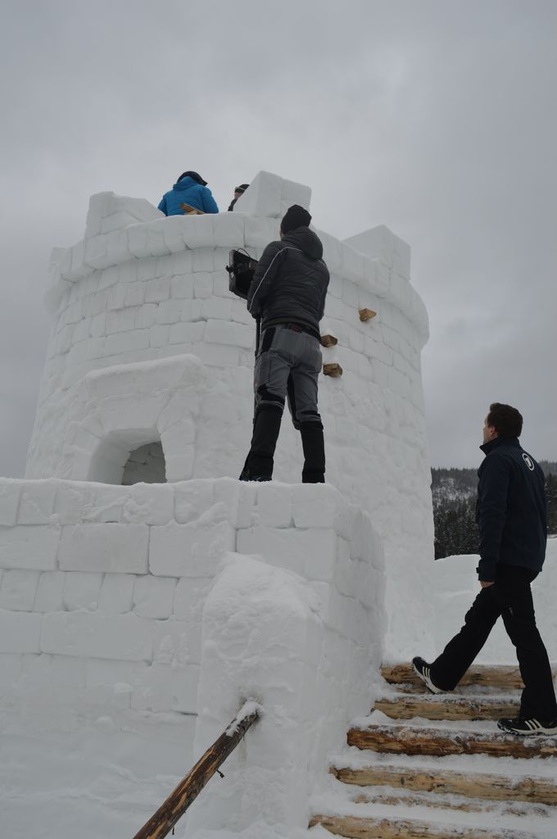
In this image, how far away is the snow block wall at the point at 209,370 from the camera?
19.4 feet

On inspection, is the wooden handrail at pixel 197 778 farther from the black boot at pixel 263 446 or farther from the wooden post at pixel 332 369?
the wooden post at pixel 332 369

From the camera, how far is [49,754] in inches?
144

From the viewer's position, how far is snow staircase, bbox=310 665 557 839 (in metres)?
2.77

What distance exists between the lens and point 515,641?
3.40m

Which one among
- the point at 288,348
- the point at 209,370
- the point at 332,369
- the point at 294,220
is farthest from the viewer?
the point at 332,369

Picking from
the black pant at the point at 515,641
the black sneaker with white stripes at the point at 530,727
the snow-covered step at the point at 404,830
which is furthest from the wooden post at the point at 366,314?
the snow-covered step at the point at 404,830

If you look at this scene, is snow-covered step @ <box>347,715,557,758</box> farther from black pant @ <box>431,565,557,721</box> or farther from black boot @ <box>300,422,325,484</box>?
black boot @ <box>300,422,325,484</box>

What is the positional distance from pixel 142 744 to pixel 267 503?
55.6 inches

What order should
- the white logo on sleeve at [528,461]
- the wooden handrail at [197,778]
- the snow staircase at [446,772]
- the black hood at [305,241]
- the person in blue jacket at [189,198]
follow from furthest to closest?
the person in blue jacket at [189,198] → the black hood at [305,241] → the white logo on sleeve at [528,461] → the snow staircase at [446,772] → the wooden handrail at [197,778]

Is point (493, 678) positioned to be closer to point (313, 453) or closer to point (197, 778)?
point (313, 453)

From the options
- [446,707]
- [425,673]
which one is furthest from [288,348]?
[446,707]

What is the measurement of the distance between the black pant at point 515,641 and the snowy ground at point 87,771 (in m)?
0.49

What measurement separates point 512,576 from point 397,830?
4.31ft

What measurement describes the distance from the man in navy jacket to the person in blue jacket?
471cm
